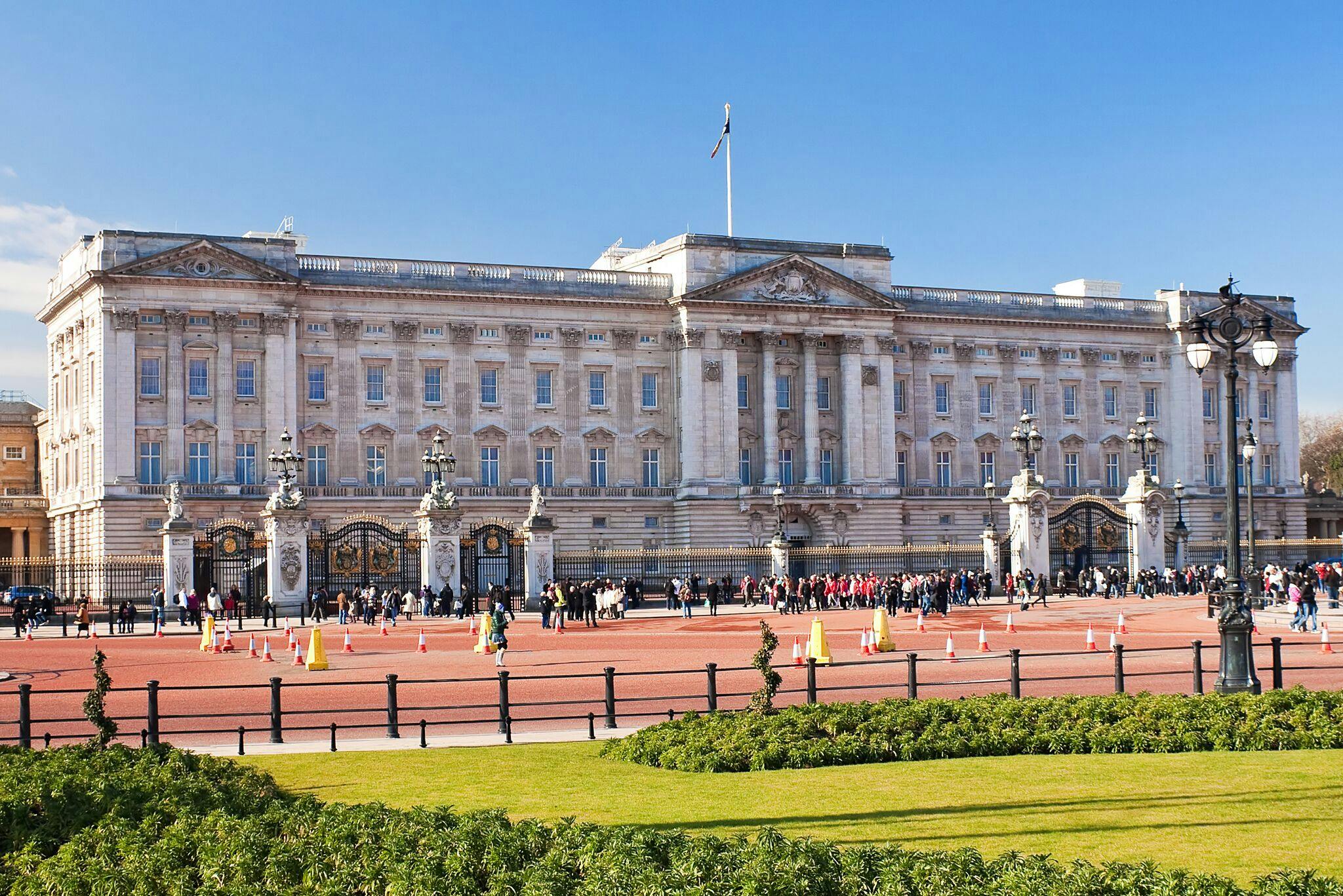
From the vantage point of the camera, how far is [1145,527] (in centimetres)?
6588

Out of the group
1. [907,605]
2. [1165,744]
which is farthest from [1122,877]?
[907,605]

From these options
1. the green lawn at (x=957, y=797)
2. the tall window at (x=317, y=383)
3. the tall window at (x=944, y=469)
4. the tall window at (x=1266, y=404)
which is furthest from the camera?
the tall window at (x=1266, y=404)

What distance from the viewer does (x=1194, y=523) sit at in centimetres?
9400

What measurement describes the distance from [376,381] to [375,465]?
13.7 ft

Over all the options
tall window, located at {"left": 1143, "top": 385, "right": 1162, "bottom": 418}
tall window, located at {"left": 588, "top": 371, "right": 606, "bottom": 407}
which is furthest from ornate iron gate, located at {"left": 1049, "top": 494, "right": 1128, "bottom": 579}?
tall window, located at {"left": 1143, "top": 385, "right": 1162, "bottom": 418}

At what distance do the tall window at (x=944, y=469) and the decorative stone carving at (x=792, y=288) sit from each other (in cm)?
1198

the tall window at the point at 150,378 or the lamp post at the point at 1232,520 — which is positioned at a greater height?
the tall window at the point at 150,378

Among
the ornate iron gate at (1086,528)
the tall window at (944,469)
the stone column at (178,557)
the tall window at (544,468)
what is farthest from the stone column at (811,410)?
the stone column at (178,557)

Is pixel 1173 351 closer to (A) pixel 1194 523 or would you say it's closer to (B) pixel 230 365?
(A) pixel 1194 523

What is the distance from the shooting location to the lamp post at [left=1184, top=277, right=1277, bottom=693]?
22.4 metres

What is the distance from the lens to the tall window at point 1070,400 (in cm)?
9425

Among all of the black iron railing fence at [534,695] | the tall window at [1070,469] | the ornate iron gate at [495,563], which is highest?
the tall window at [1070,469]

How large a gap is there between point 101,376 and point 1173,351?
199ft

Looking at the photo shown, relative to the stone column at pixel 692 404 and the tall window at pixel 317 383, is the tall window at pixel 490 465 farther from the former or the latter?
the stone column at pixel 692 404
